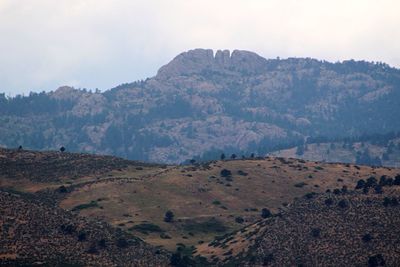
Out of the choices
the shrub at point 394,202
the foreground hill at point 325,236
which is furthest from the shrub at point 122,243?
the shrub at point 394,202

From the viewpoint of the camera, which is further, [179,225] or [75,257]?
[179,225]

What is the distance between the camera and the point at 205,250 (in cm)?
13938

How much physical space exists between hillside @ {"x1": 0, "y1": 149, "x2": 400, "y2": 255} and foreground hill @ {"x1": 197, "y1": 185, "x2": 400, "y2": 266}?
59.2 feet

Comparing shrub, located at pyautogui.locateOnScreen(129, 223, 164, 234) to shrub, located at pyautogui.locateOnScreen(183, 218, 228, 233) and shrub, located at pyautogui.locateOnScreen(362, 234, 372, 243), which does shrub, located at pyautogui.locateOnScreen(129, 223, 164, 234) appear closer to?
shrub, located at pyautogui.locateOnScreen(183, 218, 228, 233)

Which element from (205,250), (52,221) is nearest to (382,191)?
(205,250)

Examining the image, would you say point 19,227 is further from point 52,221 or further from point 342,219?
point 342,219

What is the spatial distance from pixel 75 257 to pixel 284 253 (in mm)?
35747

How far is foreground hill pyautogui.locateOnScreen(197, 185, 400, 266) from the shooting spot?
369ft

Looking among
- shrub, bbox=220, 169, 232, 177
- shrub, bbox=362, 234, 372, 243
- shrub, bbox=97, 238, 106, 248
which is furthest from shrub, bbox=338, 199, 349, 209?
shrub, bbox=220, 169, 232, 177

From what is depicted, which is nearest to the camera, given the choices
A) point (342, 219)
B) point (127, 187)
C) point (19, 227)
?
point (19, 227)

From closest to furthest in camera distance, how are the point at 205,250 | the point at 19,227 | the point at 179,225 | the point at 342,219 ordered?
the point at 19,227
the point at 342,219
the point at 205,250
the point at 179,225

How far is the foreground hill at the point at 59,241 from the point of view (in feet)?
356

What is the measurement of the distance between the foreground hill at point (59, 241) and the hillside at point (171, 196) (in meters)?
20.7

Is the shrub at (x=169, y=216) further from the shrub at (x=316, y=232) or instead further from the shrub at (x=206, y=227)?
the shrub at (x=316, y=232)
